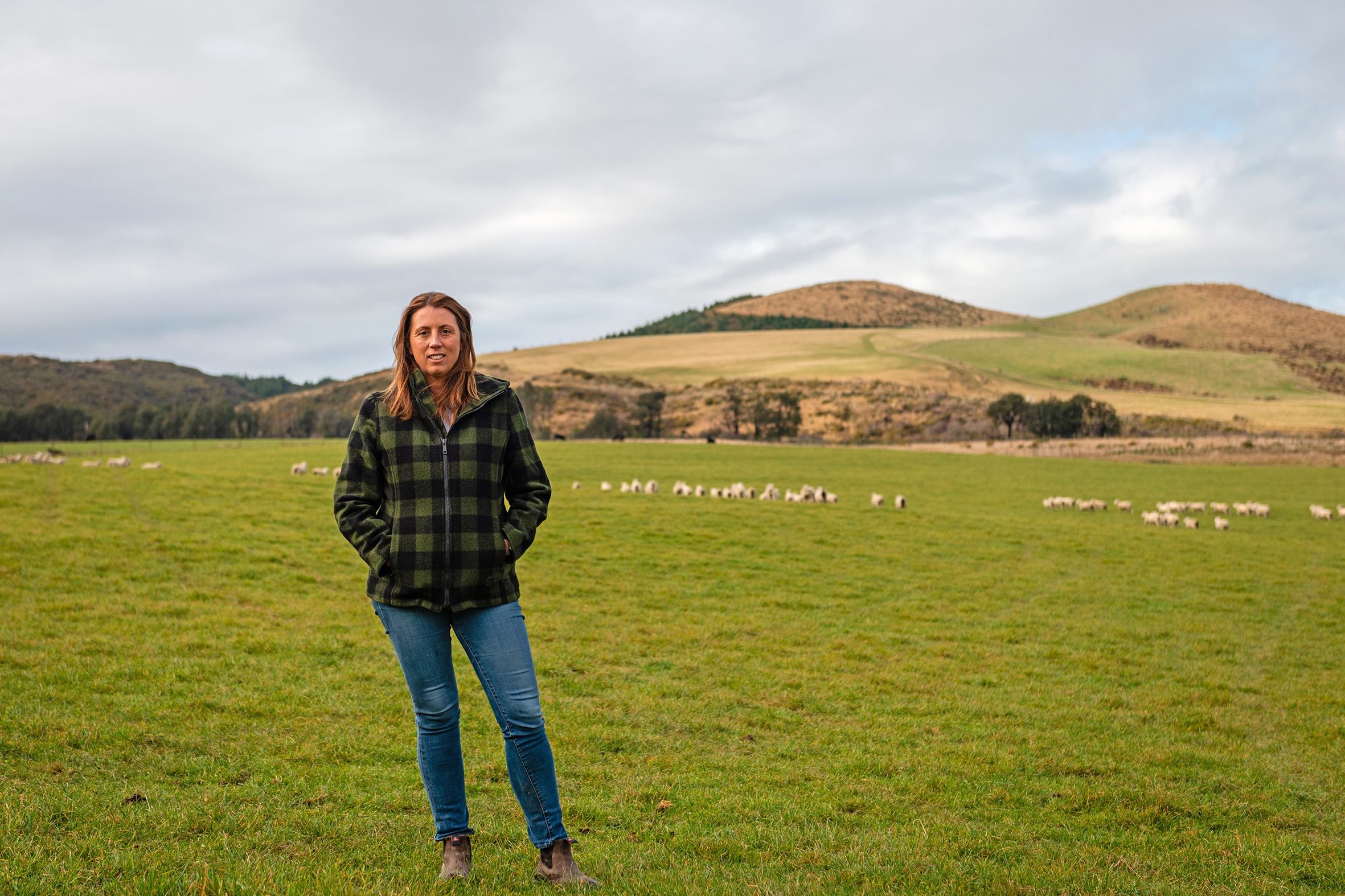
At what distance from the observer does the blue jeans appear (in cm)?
539

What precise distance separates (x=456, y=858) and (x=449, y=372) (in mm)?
3149

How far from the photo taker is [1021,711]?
11.9 m

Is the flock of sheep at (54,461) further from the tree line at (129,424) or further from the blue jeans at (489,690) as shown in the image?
the tree line at (129,424)

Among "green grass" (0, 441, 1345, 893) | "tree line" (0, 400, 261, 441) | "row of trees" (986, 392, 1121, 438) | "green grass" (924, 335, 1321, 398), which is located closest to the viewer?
"green grass" (0, 441, 1345, 893)

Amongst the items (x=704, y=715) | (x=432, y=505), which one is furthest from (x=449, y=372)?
(x=704, y=715)

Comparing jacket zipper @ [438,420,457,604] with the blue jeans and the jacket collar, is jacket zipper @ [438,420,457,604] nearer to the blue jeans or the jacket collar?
the jacket collar

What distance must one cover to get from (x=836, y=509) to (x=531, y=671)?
29.8m

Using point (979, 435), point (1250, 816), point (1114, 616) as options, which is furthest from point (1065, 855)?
point (979, 435)

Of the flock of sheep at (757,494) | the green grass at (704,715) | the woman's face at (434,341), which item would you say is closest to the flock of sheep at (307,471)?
the flock of sheep at (757,494)

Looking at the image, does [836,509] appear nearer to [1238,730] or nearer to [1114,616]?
[1114,616]

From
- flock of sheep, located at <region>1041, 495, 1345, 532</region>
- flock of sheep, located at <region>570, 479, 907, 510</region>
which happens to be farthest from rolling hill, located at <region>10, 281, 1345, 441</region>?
flock of sheep, located at <region>570, 479, 907, 510</region>

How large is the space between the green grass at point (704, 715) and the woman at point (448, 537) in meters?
0.75

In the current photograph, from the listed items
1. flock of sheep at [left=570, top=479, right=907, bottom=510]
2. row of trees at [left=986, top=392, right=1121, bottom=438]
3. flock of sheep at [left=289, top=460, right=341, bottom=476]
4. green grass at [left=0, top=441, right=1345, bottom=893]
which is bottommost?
green grass at [left=0, top=441, right=1345, bottom=893]

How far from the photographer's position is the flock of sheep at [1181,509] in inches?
1423
